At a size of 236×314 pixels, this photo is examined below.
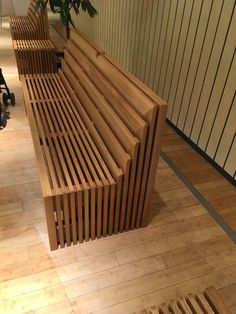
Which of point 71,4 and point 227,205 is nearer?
point 227,205

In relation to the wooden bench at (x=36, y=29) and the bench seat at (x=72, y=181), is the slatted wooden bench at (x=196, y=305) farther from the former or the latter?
the wooden bench at (x=36, y=29)

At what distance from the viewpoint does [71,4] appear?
4.15 meters

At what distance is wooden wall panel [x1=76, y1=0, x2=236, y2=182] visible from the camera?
2.70 meters

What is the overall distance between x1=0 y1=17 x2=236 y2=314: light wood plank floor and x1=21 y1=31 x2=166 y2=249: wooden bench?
0.16m

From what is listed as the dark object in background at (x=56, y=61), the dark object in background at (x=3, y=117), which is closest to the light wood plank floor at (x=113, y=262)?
the dark object in background at (x=3, y=117)

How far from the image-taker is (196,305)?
1.58 m

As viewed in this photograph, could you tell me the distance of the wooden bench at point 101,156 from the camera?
5.98 ft

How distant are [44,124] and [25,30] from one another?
4106 millimetres

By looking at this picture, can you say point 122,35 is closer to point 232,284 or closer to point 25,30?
point 25,30

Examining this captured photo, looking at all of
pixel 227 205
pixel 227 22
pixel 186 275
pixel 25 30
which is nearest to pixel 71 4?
pixel 25 30

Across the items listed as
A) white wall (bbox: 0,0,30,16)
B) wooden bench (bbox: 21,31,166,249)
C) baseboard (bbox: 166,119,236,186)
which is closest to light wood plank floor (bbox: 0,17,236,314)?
wooden bench (bbox: 21,31,166,249)

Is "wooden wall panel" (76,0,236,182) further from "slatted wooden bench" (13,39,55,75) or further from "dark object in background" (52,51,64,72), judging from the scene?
"slatted wooden bench" (13,39,55,75)

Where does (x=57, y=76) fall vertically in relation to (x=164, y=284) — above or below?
above

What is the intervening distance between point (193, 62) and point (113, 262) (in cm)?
236
